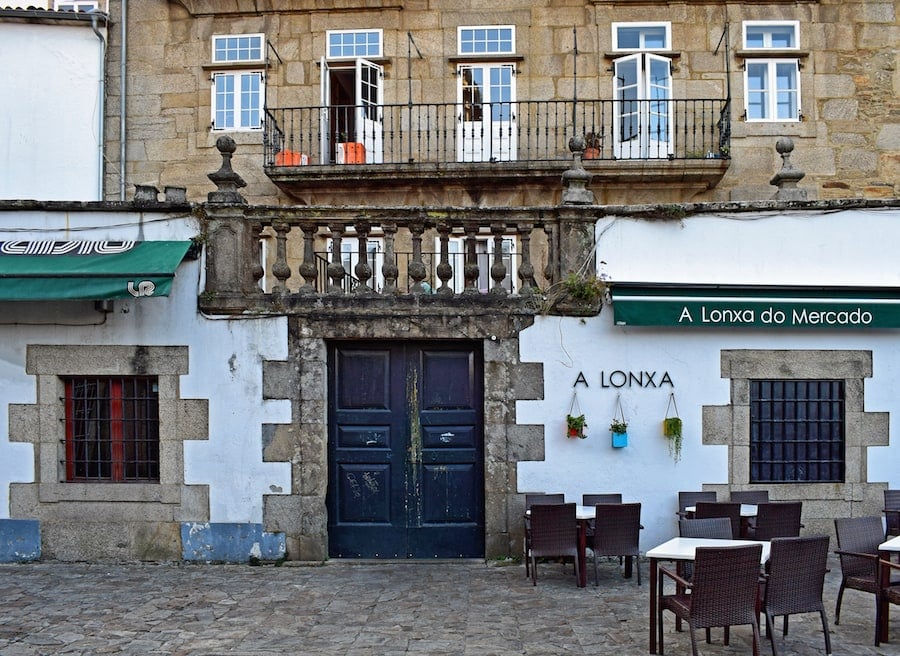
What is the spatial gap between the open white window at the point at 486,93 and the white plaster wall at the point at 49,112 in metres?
5.57

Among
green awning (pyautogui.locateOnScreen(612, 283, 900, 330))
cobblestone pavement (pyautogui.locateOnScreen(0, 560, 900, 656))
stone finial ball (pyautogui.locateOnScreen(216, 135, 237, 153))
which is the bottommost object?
cobblestone pavement (pyautogui.locateOnScreen(0, 560, 900, 656))

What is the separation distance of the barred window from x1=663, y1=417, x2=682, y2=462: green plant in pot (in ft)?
16.3

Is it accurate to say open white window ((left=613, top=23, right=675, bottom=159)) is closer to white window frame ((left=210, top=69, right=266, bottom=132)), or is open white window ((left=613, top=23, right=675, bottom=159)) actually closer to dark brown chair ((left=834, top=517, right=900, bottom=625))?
white window frame ((left=210, top=69, right=266, bottom=132))

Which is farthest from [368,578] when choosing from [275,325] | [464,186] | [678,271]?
[464,186]

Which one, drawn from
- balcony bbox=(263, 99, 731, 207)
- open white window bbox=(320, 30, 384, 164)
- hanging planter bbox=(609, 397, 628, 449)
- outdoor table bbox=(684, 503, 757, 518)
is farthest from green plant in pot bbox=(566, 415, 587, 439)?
open white window bbox=(320, 30, 384, 164)

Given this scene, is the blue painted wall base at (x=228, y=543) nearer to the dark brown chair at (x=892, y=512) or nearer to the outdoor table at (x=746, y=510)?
the outdoor table at (x=746, y=510)

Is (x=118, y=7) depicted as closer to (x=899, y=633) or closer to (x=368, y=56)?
(x=368, y=56)

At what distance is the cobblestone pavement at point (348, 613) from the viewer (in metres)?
6.05

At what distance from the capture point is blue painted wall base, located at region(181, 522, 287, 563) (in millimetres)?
8516

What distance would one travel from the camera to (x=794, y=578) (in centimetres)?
575

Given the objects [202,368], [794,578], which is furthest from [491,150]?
[794,578]

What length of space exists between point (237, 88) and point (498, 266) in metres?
6.96

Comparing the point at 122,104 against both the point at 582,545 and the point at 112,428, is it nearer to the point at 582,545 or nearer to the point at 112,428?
the point at 112,428

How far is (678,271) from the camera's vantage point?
342 inches
